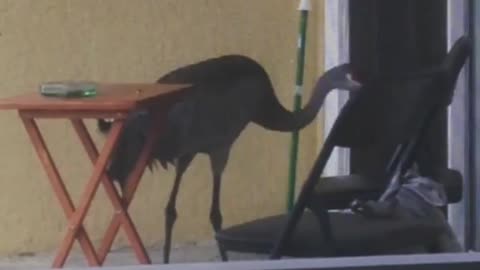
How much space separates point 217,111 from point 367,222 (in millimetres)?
627

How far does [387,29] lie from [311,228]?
2.49 ft

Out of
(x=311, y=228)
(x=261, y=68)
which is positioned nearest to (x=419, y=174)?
(x=311, y=228)

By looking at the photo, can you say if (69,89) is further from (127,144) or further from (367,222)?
(367,222)

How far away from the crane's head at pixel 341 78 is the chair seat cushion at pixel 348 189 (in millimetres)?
287

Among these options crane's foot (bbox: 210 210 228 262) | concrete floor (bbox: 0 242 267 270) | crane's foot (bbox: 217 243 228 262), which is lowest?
concrete floor (bbox: 0 242 267 270)

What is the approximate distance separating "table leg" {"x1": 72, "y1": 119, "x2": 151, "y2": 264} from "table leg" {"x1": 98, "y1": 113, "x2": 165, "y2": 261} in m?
0.02

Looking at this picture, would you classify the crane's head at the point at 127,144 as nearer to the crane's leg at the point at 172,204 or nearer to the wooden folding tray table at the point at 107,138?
the wooden folding tray table at the point at 107,138

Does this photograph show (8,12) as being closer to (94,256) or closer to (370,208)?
(94,256)

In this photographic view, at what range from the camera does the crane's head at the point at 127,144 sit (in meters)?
3.14

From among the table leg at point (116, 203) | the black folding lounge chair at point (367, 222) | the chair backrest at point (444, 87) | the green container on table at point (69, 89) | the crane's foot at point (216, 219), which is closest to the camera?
the chair backrest at point (444, 87)

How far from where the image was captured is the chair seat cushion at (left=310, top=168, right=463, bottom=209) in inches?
122

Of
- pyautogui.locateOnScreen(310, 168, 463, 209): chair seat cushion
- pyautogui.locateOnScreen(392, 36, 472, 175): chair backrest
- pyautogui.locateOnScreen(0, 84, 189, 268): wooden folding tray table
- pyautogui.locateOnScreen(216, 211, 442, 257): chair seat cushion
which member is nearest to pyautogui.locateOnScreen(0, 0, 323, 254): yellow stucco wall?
pyautogui.locateOnScreen(0, 84, 189, 268): wooden folding tray table

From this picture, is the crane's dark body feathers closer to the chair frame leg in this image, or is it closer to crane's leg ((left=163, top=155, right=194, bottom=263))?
crane's leg ((left=163, top=155, right=194, bottom=263))

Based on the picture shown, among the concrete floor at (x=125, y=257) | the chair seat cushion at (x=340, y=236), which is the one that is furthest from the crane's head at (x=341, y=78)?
the concrete floor at (x=125, y=257)
